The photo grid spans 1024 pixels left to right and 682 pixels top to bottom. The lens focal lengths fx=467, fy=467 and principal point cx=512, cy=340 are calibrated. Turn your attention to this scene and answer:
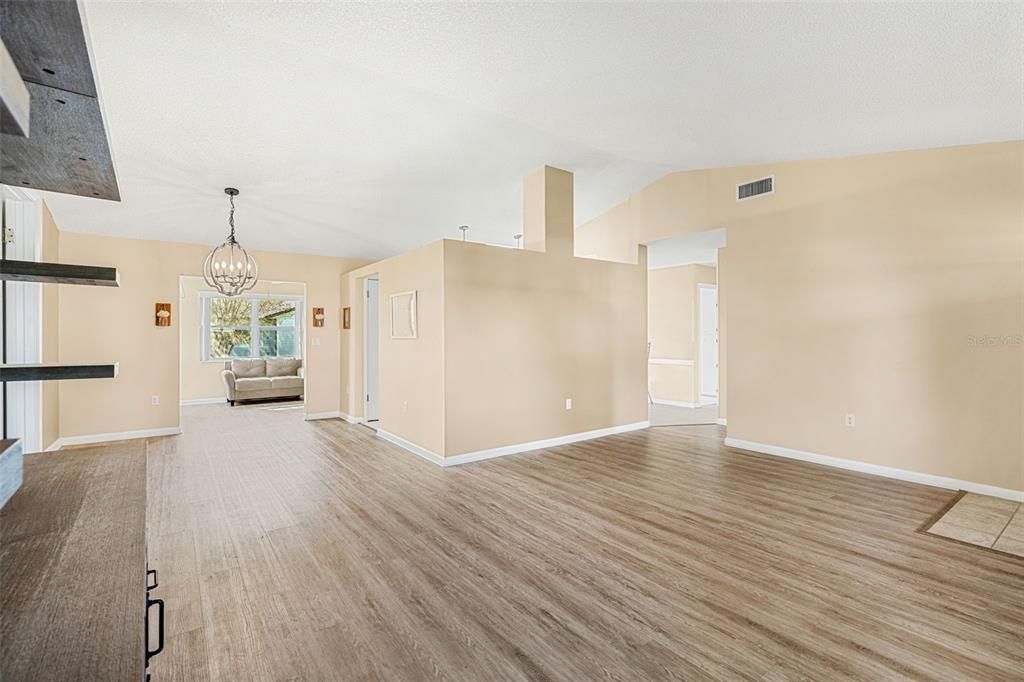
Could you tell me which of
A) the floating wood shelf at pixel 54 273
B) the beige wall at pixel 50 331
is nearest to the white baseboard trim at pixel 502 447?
the beige wall at pixel 50 331

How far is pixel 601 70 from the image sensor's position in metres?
3.04

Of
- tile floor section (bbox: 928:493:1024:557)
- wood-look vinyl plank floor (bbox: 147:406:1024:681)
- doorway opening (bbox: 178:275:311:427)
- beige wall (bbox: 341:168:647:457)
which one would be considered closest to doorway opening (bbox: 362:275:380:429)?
beige wall (bbox: 341:168:647:457)

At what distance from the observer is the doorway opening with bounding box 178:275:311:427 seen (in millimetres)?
9320

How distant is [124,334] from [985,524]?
8571 millimetres

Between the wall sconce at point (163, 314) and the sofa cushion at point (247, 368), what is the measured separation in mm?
3632

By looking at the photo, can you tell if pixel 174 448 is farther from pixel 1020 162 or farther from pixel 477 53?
pixel 1020 162

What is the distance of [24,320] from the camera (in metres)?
3.97

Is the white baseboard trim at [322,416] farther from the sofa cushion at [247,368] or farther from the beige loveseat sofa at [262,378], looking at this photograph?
the sofa cushion at [247,368]

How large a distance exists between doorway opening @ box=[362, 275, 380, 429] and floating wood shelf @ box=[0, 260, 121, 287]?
6.03 m

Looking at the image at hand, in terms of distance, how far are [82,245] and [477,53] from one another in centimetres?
570

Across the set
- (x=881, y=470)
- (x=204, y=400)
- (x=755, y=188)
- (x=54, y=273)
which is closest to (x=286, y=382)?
(x=204, y=400)

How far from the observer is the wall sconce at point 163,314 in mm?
6074

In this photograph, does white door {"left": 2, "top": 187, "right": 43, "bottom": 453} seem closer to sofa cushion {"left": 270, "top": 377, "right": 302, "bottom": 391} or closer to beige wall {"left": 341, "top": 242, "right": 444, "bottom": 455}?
beige wall {"left": 341, "top": 242, "right": 444, "bottom": 455}

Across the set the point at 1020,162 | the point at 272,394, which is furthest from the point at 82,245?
the point at 1020,162
